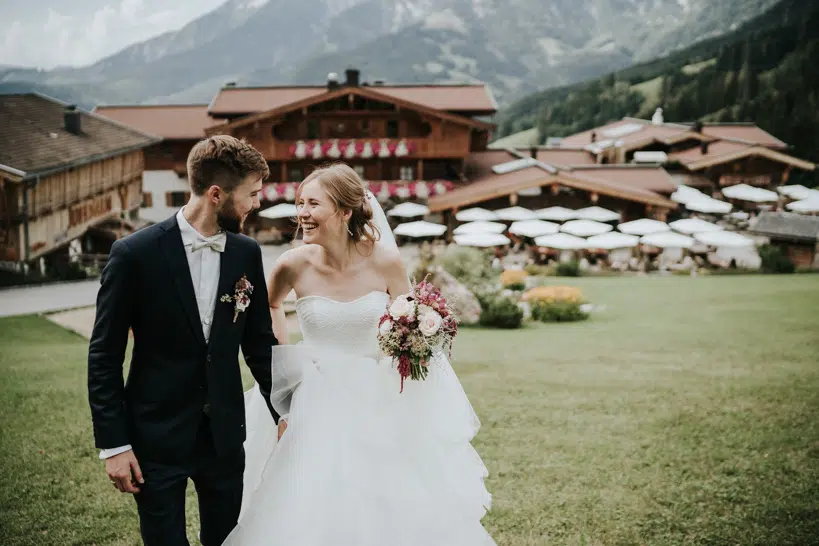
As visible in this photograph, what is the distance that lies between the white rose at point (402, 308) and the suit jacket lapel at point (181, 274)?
1.07 m

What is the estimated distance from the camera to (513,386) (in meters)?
Answer: 8.44

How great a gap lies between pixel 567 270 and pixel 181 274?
26.0 meters

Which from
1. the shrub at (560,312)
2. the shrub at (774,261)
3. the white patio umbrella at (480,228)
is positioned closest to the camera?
the shrub at (560,312)

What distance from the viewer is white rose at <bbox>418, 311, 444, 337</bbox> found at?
3.53 m

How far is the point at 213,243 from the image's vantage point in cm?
305

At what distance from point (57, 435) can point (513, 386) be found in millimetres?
5294

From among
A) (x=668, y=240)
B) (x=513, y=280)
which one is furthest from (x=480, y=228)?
(x=513, y=280)

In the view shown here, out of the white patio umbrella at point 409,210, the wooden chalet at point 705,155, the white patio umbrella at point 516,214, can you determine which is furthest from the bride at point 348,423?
the wooden chalet at point 705,155

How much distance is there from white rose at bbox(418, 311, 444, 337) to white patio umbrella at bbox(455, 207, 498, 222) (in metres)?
31.6

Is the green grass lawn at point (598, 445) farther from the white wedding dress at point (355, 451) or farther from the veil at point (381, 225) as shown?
the veil at point (381, 225)

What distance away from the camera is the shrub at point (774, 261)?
26812 millimetres

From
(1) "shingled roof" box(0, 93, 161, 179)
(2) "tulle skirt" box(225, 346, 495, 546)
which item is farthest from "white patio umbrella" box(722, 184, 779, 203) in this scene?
(2) "tulle skirt" box(225, 346, 495, 546)

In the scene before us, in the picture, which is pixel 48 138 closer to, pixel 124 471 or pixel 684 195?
pixel 124 471

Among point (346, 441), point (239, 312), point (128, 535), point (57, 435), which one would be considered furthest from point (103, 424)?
point (57, 435)
